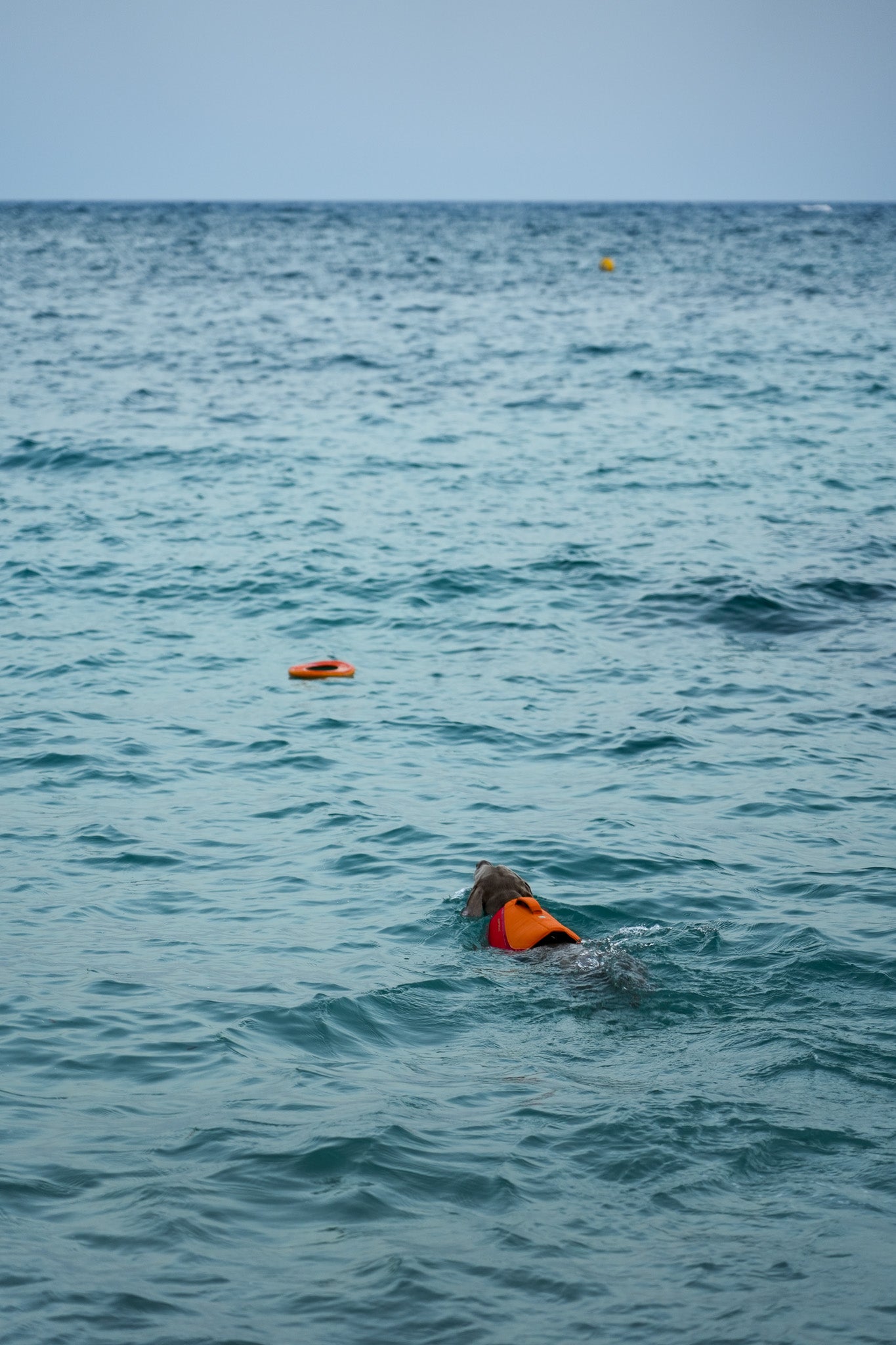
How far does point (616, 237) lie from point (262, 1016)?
345ft

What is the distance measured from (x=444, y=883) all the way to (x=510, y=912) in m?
1.51

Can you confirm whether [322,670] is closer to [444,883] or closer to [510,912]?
[444,883]

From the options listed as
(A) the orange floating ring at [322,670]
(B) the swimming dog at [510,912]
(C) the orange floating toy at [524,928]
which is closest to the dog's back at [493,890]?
(B) the swimming dog at [510,912]

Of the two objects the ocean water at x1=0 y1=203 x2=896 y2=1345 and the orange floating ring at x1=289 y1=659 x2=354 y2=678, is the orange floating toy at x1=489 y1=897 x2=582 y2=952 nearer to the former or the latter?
the ocean water at x1=0 y1=203 x2=896 y2=1345

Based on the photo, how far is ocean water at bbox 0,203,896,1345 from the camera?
6133 mm

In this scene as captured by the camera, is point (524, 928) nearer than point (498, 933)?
Yes

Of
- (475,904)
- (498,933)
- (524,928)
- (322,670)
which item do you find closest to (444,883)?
(475,904)

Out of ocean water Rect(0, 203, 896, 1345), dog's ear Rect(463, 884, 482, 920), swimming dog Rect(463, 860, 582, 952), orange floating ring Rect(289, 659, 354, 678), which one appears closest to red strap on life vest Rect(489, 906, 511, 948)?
swimming dog Rect(463, 860, 582, 952)

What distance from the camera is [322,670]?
1521 cm

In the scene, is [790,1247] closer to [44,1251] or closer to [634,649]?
[44,1251]

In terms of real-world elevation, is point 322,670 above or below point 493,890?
above

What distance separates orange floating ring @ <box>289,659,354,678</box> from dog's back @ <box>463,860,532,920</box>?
606 cm

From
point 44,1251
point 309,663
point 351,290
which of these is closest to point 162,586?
point 309,663

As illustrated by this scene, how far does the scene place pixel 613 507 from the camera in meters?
22.8
